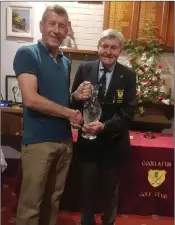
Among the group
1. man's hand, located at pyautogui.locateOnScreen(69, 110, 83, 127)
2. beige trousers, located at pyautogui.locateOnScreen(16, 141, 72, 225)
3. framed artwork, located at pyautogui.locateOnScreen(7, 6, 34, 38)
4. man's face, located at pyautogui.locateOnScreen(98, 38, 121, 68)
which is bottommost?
beige trousers, located at pyautogui.locateOnScreen(16, 141, 72, 225)

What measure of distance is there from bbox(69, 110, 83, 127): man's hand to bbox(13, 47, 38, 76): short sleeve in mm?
259

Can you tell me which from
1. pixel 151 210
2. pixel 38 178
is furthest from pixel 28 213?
pixel 151 210

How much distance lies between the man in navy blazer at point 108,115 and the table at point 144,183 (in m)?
0.43

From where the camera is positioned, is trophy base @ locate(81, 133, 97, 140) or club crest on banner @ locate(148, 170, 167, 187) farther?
club crest on banner @ locate(148, 170, 167, 187)

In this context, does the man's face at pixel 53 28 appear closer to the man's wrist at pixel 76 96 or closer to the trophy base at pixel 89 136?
the man's wrist at pixel 76 96

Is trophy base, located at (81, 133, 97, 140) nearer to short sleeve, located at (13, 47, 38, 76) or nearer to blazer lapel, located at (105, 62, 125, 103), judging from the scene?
blazer lapel, located at (105, 62, 125, 103)

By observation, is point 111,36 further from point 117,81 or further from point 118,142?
point 118,142

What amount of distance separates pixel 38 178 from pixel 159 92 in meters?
1.56

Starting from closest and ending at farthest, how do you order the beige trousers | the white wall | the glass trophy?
1. the beige trousers
2. the glass trophy
3. the white wall

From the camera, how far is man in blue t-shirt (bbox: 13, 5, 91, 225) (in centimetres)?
137

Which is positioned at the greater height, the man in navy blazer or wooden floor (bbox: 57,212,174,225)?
the man in navy blazer

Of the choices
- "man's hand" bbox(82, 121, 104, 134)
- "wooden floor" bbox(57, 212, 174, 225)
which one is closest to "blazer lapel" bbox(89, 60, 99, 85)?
"man's hand" bbox(82, 121, 104, 134)

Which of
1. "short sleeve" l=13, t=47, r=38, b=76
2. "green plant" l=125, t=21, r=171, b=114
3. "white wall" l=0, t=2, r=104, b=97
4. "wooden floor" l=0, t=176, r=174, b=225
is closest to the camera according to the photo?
"short sleeve" l=13, t=47, r=38, b=76

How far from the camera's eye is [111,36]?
1594 mm
